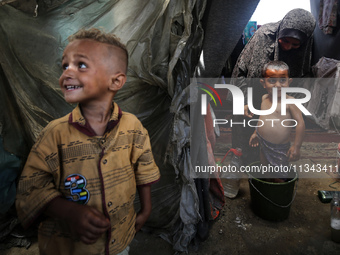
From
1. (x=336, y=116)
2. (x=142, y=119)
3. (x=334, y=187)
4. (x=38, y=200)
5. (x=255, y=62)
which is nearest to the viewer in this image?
(x=38, y=200)

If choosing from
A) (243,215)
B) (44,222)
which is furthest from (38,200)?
(243,215)

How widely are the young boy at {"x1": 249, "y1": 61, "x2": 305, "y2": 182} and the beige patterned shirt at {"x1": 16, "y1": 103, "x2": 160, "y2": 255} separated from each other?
162 cm

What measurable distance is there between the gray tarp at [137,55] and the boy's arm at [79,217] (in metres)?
0.97

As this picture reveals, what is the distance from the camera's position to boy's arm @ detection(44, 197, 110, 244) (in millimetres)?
791

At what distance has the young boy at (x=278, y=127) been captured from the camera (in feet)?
6.54

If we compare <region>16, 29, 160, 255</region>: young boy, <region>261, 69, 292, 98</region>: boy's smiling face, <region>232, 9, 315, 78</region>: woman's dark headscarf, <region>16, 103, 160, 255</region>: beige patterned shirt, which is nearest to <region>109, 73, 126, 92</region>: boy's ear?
<region>16, 29, 160, 255</region>: young boy

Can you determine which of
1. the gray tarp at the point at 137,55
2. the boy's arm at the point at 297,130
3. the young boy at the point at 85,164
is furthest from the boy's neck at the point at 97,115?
the boy's arm at the point at 297,130

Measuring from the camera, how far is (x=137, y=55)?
1559 mm

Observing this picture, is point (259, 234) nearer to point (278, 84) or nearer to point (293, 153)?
point (293, 153)

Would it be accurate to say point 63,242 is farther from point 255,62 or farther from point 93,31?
point 255,62

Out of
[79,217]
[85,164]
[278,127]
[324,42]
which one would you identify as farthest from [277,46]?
[324,42]

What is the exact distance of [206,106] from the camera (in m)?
2.01

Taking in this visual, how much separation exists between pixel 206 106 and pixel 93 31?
1314 millimetres

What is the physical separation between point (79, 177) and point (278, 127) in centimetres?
195
